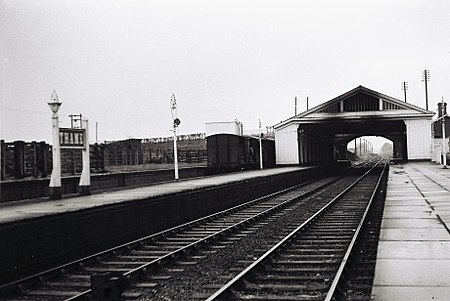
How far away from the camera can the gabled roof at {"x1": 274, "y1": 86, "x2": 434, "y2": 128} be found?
39750mm

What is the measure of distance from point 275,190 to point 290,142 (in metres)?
15.9

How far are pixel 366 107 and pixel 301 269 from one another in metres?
33.9

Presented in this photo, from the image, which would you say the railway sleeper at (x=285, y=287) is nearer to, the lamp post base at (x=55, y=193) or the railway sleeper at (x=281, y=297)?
the railway sleeper at (x=281, y=297)

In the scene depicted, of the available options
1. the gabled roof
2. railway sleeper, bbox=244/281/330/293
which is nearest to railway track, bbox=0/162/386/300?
railway sleeper, bbox=244/281/330/293

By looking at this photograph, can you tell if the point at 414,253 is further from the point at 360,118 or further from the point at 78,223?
the point at 360,118

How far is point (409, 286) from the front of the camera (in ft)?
20.0

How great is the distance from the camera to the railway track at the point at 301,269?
6926 mm

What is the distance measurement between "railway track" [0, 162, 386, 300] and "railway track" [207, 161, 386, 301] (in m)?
1.22

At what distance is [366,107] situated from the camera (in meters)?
40.6

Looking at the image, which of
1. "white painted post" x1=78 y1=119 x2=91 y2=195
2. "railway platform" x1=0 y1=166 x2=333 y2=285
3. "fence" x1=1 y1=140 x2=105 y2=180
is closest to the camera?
"railway platform" x1=0 y1=166 x2=333 y2=285

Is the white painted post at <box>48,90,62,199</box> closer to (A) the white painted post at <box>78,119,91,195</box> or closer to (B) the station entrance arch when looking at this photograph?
(A) the white painted post at <box>78,119,91,195</box>

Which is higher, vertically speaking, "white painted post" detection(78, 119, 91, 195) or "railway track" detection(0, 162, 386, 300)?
"white painted post" detection(78, 119, 91, 195)

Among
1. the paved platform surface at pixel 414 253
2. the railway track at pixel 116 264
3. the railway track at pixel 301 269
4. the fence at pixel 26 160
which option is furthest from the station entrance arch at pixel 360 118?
the railway track at pixel 116 264

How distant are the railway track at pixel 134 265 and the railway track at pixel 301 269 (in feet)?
4.01
